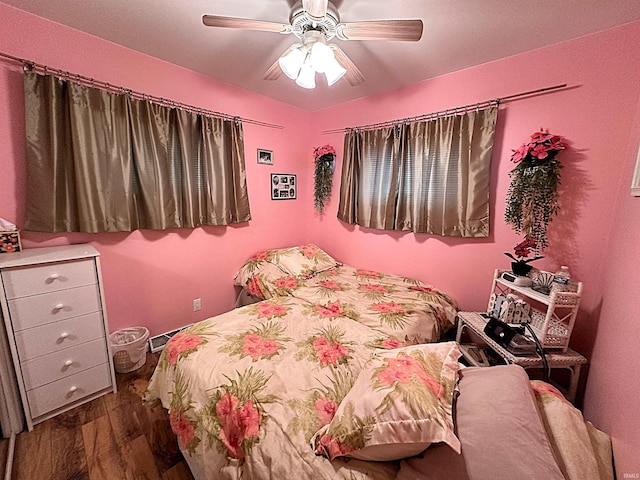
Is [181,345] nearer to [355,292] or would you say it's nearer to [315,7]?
[355,292]

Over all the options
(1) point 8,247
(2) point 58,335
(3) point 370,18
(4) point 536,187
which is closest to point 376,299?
(4) point 536,187

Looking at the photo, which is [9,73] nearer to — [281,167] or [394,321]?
[281,167]

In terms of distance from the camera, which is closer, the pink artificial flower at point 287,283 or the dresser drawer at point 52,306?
the dresser drawer at point 52,306

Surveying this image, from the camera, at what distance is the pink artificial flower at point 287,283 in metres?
2.35

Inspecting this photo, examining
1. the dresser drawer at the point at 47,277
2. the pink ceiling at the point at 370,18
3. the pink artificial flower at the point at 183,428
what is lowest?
the pink artificial flower at the point at 183,428

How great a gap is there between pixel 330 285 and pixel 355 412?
1503mm

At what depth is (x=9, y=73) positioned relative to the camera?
154 centimetres

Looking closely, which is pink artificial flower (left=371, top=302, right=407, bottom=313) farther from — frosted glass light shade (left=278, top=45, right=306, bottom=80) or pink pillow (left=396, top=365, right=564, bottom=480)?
frosted glass light shade (left=278, top=45, right=306, bottom=80)

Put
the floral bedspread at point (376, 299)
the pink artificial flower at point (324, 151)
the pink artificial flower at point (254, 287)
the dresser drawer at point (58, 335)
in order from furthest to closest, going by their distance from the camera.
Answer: the pink artificial flower at point (324, 151), the pink artificial flower at point (254, 287), the floral bedspread at point (376, 299), the dresser drawer at point (58, 335)

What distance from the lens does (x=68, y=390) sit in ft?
5.37

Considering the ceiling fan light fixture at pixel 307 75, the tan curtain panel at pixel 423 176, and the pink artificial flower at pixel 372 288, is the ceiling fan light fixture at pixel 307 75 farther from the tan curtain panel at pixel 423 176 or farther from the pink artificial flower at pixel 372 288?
the pink artificial flower at pixel 372 288

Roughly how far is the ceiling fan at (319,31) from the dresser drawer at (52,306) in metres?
1.78

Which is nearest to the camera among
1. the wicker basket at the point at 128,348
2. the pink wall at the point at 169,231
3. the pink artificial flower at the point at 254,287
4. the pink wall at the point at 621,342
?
the pink wall at the point at 621,342

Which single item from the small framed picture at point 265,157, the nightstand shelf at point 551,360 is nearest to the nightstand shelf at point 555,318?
the nightstand shelf at point 551,360
